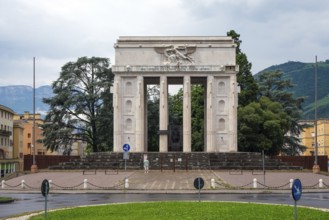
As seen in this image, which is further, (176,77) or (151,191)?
(176,77)

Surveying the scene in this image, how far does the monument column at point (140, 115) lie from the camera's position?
76.8m

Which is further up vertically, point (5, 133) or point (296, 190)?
point (5, 133)

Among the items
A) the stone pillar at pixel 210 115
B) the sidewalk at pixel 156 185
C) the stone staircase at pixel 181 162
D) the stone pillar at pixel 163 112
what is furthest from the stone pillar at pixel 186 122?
the sidewalk at pixel 156 185

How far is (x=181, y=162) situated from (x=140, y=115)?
39.6 ft

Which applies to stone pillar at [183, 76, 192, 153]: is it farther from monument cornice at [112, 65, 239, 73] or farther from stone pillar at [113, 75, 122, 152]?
stone pillar at [113, 75, 122, 152]

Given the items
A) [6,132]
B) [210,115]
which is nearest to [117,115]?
[210,115]

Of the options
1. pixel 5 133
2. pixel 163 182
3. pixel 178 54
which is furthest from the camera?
pixel 5 133

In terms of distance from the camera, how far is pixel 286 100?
Result: 99875mm

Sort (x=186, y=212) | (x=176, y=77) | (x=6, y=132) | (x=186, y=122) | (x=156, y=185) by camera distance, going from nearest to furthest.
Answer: (x=186, y=212), (x=156, y=185), (x=186, y=122), (x=176, y=77), (x=6, y=132)

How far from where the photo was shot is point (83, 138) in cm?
9462

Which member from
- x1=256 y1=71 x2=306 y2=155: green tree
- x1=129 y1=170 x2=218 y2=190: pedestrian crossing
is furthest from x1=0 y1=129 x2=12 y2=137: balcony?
x1=129 y1=170 x2=218 y2=190: pedestrian crossing

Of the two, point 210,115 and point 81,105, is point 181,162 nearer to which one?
point 210,115

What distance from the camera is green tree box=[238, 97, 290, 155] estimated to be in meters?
83.1

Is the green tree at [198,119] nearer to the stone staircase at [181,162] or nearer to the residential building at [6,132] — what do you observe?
the stone staircase at [181,162]
